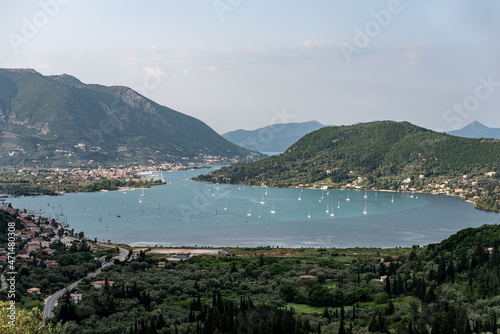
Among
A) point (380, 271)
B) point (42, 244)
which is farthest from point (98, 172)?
point (380, 271)

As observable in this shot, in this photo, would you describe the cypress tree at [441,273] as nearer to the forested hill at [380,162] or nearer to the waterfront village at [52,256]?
the waterfront village at [52,256]

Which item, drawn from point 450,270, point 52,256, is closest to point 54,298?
point 52,256

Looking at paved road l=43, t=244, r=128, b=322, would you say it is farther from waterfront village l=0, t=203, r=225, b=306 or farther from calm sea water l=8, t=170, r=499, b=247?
calm sea water l=8, t=170, r=499, b=247

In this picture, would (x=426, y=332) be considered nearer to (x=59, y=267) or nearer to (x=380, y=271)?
(x=380, y=271)

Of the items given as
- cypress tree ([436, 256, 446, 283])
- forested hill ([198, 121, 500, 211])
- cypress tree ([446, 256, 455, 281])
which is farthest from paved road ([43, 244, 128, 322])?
forested hill ([198, 121, 500, 211])

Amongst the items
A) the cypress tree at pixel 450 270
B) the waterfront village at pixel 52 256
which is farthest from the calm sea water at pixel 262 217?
the cypress tree at pixel 450 270

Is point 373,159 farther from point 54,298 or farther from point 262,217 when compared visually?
point 54,298
